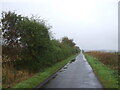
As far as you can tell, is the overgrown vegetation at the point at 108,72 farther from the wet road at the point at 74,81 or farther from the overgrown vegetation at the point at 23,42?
the overgrown vegetation at the point at 23,42

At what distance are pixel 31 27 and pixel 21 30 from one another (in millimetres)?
925

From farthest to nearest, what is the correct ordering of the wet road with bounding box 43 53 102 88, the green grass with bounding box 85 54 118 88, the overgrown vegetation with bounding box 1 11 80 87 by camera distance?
the overgrown vegetation with bounding box 1 11 80 87, the wet road with bounding box 43 53 102 88, the green grass with bounding box 85 54 118 88

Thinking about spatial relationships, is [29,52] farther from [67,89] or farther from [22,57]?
[67,89]

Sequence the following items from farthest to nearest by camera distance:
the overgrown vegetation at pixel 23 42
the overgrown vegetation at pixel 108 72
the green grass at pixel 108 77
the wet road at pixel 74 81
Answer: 1. the overgrown vegetation at pixel 23 42
2. the overgrown vegetation at pixel 108 72
3. the wet road at pixel 74 81
4. the green grass at pixel 108 77

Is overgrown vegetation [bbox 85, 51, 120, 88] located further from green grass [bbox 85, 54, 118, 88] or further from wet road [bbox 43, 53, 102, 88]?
wet road [bbox 43, 53, 102, 88]

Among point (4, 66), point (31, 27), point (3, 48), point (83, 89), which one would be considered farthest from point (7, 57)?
point (83, 89)

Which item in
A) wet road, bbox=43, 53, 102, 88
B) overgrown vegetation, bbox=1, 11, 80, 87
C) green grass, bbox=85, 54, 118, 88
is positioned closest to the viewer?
green grass, bbox=85, 54, 118, 88

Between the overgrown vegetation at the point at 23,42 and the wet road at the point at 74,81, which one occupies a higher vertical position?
the overgrown vegetation at the point at 23,42

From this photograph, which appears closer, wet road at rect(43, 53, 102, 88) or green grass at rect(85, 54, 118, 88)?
green grass at rect(85, 54, 118, 88)

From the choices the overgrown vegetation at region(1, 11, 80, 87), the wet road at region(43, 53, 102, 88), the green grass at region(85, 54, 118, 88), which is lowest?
the wet road at region(43, 53, 102, 88)

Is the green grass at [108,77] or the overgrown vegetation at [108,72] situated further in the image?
the overgrown vegetation at [108,72]

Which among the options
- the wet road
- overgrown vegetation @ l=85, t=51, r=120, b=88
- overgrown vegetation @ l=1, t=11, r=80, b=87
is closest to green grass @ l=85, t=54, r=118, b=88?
overgrown vegetation @ l=85, t=51, r=120, b=88

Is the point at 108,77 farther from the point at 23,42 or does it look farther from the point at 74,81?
the point at 23,42

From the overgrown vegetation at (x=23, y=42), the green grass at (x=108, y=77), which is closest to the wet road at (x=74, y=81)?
the green grass at (x=108, y=77)
